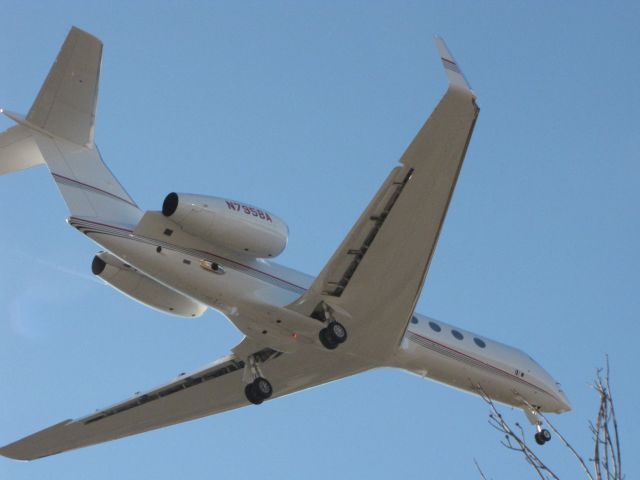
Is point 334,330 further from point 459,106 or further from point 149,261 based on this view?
point 459,106

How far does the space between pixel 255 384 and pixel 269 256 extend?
3264 mm

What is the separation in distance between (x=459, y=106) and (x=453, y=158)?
1.04m

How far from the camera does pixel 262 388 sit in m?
18.1

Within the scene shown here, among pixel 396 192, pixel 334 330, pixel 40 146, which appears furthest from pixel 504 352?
pixel 40 146

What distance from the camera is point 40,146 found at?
16.3 meters

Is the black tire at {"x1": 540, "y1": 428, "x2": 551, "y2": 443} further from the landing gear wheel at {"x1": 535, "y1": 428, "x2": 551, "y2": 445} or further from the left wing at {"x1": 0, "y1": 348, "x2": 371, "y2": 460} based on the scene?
the left wing at {"x1": 0, "y1": 348, "x2": 371, "y2": 460}

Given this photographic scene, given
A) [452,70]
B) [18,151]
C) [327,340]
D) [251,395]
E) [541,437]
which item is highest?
[452,70]

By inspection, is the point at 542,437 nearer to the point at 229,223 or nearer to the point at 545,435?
the point at 545,435

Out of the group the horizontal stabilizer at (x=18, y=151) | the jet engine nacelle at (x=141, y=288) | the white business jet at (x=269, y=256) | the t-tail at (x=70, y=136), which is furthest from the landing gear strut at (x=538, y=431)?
the horizontal stabilizer at (x=18, y=151)

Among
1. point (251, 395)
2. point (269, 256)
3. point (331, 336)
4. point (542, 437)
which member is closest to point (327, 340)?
point (331, 336)

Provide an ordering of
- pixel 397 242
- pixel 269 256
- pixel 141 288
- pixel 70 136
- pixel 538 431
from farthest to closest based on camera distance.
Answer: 1. pixel 538 431
2. pixel 141 288
3. pixel 70 136
4. pixel 269 256
5. pixel 397 242

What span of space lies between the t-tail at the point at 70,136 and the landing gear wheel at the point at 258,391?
4.00 m

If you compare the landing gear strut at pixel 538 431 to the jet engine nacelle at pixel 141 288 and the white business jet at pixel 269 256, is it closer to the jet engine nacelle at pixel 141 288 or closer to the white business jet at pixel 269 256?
the white business jet at pixel 269 256

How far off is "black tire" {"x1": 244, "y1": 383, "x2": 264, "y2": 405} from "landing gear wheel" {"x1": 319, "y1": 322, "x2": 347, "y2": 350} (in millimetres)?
2222
